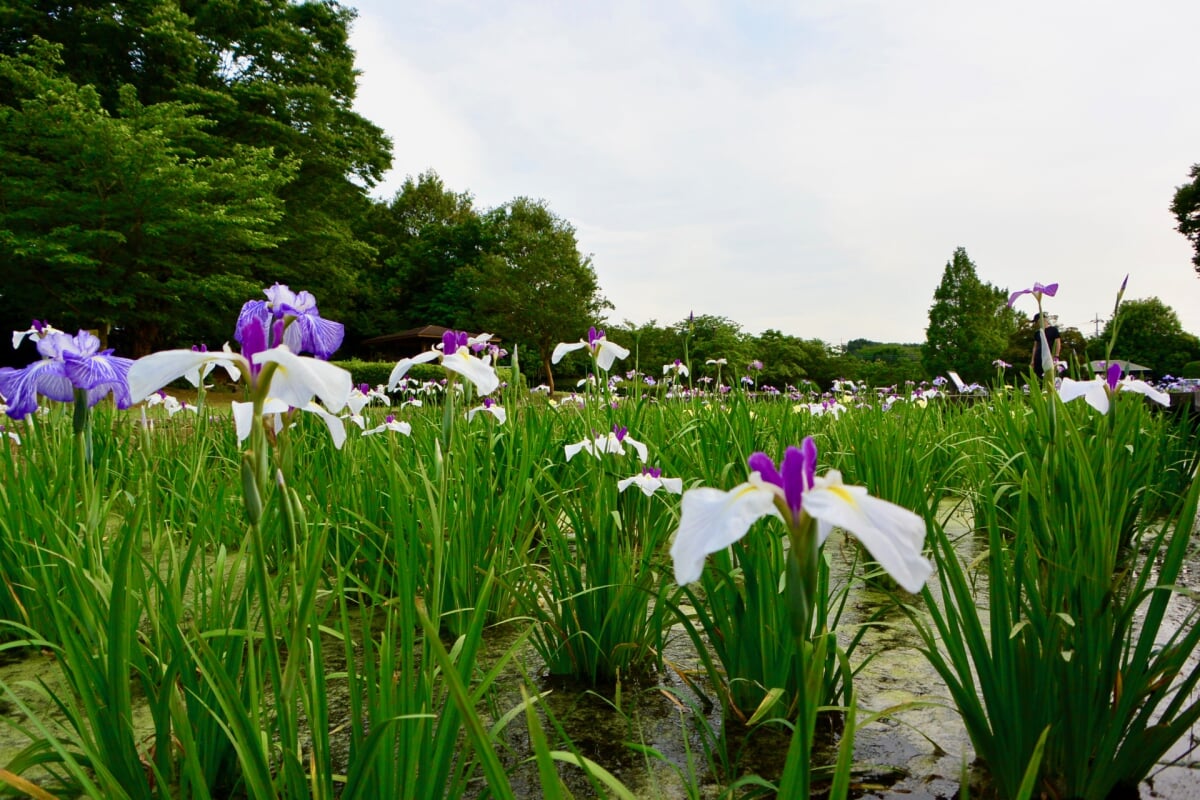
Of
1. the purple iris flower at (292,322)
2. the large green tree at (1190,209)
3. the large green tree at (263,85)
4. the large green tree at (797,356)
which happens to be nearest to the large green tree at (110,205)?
the large green tree at (263,85)

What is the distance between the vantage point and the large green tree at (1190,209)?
88.2 feet

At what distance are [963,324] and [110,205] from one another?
42.9 metres

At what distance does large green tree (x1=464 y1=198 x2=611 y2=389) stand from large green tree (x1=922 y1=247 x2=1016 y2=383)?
22910mm

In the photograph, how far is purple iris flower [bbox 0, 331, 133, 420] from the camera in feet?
4.86

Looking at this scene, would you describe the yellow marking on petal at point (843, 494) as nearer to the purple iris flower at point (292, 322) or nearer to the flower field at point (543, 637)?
the flower field at point (543, 637)

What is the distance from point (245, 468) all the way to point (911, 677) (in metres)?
1.82

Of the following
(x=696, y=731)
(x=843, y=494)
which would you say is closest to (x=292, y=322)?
(x=843, y=494)

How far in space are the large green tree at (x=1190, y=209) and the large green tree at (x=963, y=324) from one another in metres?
13.1

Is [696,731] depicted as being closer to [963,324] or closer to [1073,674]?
[1073,674]

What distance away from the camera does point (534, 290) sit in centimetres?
3256

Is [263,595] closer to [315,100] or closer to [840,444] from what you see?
[840,444]

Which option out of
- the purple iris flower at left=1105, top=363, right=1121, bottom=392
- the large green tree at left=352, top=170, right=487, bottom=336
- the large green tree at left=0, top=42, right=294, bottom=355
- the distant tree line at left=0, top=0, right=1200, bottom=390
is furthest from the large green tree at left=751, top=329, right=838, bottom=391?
the purple iris flower at left=1105, top=363, right=1121, bottom=392

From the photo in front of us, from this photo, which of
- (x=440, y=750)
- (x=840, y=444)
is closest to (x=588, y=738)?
(x=440, y=750)

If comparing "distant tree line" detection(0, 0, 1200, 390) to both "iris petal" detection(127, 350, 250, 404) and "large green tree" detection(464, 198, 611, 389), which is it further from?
"iris petal" detection(127, 350, 250, 404)
